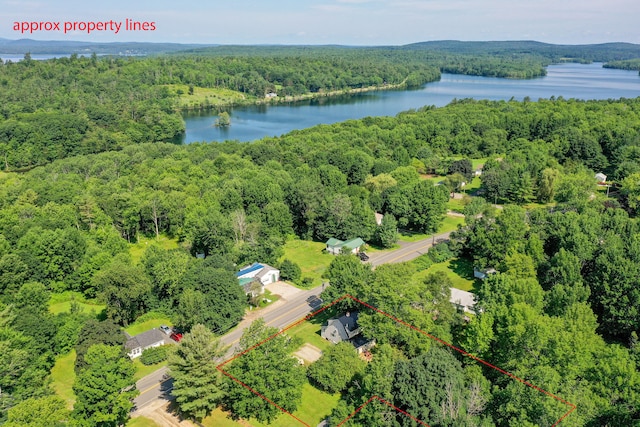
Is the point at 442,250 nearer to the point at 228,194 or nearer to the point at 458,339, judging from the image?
the point at 458,339

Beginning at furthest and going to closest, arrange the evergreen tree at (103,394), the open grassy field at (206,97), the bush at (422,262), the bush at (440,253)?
the open grassy field at (206,97)
the bush at (440,253)
the bush at (422,262)
the evergreen tree at (103,394)

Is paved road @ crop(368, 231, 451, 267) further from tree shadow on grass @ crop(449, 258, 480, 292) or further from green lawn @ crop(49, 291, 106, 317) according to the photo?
green lawn @ crop(49, 291, 106, 317)

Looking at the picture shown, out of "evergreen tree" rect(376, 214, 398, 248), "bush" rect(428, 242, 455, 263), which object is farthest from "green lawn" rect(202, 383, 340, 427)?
"evergreen tree" rect(376, 214, 398, 248)

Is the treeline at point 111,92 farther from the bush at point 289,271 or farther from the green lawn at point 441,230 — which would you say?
the green lawn at point 441,230

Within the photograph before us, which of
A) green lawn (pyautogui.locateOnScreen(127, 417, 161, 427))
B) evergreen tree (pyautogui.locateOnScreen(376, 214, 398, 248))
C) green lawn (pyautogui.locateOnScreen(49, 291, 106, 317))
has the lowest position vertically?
green lawn (pyautogui.locateOnScreen(49, 291, 106, 317))

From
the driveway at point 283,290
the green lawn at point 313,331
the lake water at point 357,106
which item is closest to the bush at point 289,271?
the driveway at point 283,290

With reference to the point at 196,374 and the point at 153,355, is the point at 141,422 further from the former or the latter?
the point at 153,355
